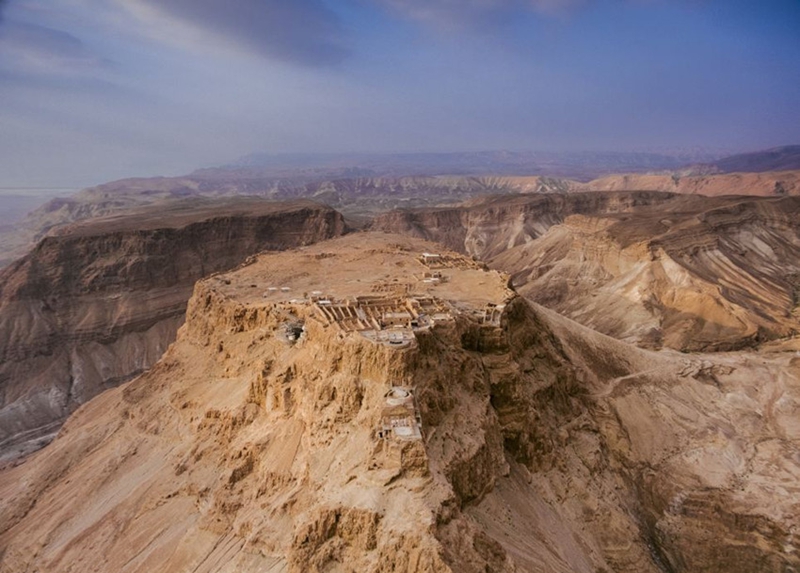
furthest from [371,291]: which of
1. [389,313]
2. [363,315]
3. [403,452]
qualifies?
[403,452]

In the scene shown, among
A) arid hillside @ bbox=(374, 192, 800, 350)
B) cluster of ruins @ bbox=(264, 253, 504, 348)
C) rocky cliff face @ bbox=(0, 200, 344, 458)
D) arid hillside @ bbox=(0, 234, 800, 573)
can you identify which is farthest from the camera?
arid hillside @ bbox=(374, 192, 800, 350)

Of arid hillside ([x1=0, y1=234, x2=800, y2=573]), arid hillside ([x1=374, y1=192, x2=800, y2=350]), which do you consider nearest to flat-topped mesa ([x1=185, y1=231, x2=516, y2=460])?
arid hillside ([x1=0, y1=234, x2=800, y2=573])

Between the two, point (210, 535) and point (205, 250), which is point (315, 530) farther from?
point (205, 250)

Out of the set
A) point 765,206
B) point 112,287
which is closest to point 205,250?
point 112,287

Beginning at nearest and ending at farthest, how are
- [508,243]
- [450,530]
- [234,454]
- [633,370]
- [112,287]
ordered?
1. [450,530]
2. [234,454]
3. [633,370]
4. [112,287]
5. [508,243]

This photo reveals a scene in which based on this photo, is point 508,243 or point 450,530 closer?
point 450,530

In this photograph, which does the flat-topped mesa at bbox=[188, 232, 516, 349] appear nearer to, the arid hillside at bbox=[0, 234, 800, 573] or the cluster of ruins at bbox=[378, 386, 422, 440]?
the arid hillside at bbox=[0, 234, 800, 573]

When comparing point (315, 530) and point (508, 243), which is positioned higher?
point (315, 530)

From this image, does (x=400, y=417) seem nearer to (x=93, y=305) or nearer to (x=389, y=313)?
(x=389, y=313)
